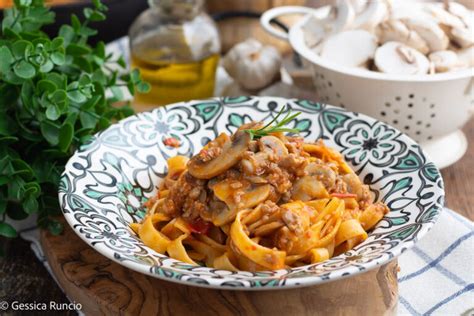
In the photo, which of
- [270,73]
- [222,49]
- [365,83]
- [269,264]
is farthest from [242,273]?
[222,49]

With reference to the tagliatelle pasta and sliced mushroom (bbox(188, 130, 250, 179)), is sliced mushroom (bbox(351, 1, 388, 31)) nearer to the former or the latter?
the tagliatelle pasta

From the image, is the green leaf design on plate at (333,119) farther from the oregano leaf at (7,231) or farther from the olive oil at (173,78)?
the oregano leaf at (7,231)

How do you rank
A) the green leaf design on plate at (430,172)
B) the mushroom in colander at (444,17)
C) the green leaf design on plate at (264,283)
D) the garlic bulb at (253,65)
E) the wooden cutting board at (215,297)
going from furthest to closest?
the garlic bulb at (253,65) < the mushroom in colander at (444,17) < the green leaf design on plate at (430,172) < the wooden cutting board at (215,297) < the green leaf design on plate at (264,283)

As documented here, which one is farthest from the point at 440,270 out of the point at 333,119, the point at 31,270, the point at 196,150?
the point at 31,270

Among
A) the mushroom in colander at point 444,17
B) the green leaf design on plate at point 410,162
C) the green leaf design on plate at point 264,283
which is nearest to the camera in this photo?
the green leaf design on plate at point 264,283

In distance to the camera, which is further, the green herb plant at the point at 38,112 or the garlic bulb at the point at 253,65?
the garlic bulb at the point at 253,65

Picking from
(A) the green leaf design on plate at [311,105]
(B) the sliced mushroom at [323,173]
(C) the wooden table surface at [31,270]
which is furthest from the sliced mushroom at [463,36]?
(B) the sliced mushroom at [323,173]

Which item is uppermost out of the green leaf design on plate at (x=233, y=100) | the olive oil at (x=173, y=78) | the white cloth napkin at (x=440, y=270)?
the green leaf design on plate at (x=233, y=100)
